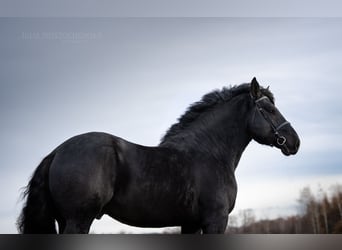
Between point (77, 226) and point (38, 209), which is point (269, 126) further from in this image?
point (38, 209)

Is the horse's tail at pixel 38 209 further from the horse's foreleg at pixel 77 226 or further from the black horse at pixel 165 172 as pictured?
the horse's foreleg at pixel 77 226

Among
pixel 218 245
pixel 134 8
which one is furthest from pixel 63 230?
pixel 134 8

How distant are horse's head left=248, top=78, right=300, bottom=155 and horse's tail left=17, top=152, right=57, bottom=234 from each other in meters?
1.32

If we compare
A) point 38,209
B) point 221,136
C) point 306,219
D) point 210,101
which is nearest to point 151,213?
point 38,209

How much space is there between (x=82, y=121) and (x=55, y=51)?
63 cm

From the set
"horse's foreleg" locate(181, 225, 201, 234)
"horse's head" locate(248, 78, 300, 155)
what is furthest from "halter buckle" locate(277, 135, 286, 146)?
"horse's foreleg" locate(181, 225, 201, 234)

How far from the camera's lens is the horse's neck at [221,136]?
283cm

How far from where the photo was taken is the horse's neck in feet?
9.29

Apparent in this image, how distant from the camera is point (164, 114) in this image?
12.4 feet

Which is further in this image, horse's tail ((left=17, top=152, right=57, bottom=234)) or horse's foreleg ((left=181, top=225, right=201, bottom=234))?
horse's foreleg ((left=181, top=225, right=201, bottom=234))

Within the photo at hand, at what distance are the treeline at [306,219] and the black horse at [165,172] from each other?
3.15ft

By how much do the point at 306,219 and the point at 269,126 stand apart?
1344mm

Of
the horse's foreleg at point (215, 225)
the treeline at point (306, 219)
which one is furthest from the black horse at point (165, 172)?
the treeline at point (306, 219)

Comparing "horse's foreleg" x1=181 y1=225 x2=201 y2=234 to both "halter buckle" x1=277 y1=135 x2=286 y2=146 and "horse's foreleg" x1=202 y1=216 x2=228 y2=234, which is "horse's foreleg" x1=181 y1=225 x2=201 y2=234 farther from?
"halter buckle" x1=277 y1=135 x2=286 y2=146
